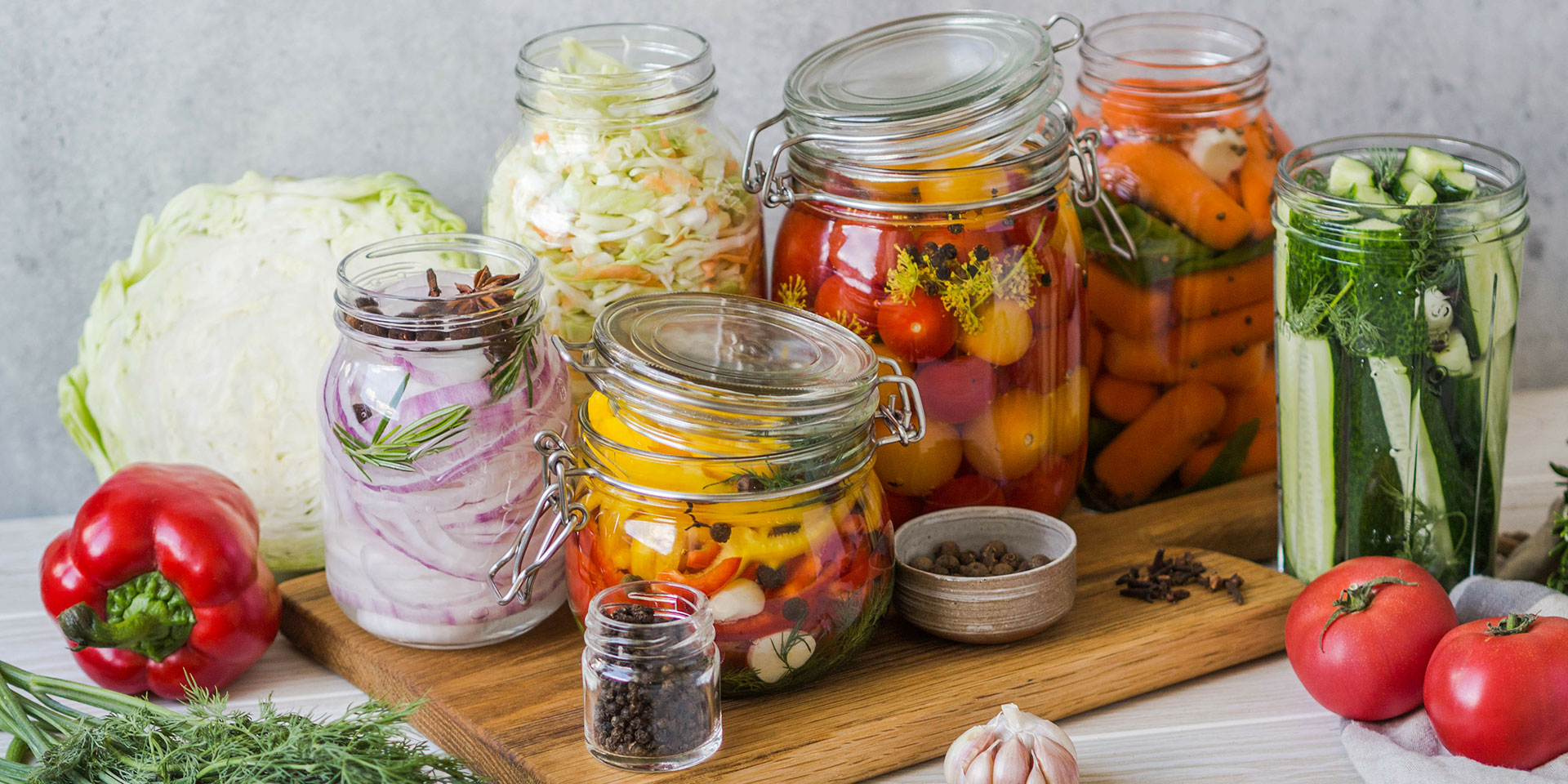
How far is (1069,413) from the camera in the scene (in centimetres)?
138

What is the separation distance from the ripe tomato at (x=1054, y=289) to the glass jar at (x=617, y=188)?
0.96 feet

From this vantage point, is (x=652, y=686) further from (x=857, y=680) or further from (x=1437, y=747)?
(x=1437, y=747)

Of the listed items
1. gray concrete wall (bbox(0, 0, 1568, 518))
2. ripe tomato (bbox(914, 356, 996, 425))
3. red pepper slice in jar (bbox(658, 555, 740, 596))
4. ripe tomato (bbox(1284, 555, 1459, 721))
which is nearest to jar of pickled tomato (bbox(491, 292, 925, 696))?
red pepper slice in jar (bbox(658, 555, 740, 596))

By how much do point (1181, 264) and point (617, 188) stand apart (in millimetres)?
601

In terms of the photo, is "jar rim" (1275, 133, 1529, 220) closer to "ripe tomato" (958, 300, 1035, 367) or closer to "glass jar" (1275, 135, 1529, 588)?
"glass jar" (1275, 135, 1529, 588)

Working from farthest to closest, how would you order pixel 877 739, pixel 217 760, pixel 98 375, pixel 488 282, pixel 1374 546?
pixel 98 375 < pixel 1374 546 < pixel 488 282 < pixel 877 739 < pixel 217 760

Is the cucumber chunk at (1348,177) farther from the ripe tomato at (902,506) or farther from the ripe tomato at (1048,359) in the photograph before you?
the ripe tomato at (902,506)

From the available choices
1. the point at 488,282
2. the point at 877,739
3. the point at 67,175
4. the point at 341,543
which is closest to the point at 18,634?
the point at 341,543

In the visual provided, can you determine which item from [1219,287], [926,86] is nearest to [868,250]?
[926,86]

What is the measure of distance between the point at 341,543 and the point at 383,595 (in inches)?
2.5

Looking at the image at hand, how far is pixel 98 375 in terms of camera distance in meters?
1.52

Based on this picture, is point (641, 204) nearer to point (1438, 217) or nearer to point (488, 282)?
point (488, 282)

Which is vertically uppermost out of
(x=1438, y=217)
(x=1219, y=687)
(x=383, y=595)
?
(x=1438, y=217)

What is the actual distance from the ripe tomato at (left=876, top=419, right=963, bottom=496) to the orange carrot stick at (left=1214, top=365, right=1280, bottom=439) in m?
0.38
